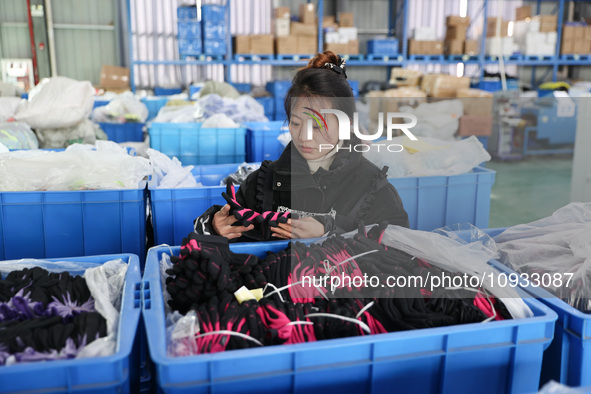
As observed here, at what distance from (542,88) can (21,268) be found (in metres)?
7.84

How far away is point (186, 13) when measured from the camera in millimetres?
6938

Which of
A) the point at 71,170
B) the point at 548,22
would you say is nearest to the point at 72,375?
the point at 71,170

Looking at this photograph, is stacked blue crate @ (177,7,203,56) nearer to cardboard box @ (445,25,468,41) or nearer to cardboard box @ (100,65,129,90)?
cardboard box @ (100,65,129,90)

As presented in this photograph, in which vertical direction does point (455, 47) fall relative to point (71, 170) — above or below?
above

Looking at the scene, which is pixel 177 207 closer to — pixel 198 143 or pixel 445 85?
pixel 198 143

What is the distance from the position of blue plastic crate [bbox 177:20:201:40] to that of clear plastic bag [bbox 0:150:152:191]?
5457 mm

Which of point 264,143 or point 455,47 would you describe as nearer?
point 264,143

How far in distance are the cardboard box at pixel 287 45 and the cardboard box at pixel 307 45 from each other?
0.20 feet

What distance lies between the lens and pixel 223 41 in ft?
23.4

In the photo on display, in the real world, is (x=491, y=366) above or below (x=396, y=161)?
below

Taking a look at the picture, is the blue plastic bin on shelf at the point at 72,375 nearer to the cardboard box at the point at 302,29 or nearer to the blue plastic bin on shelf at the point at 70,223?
the blue plastic bin on shelf at the point at 70,223

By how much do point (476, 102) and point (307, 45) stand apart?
8.76 feet

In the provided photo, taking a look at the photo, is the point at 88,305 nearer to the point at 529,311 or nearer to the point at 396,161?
the point at 529,311

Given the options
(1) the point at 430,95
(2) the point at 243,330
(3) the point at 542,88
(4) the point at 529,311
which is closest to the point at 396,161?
(4) the point at 529,311
